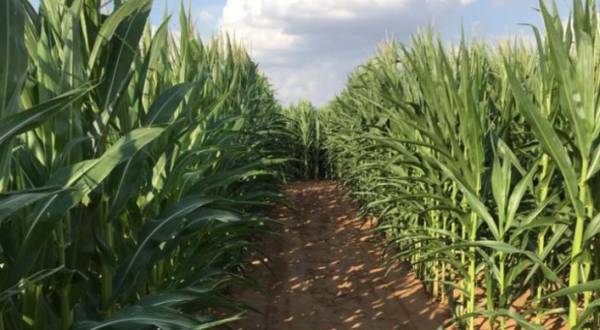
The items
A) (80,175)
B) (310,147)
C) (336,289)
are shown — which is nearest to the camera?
(80,175)

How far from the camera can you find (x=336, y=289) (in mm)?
4488

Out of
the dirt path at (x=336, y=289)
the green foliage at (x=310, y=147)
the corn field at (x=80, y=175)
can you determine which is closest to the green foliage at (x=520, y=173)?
the dirt path at (x=336, y=289)

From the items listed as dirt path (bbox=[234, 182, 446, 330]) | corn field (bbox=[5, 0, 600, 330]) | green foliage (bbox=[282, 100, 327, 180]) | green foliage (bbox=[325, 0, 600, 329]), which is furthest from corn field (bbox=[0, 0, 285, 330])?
green foliage (bbox=[282, 100, 327, 180])

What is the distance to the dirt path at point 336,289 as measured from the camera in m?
3.73

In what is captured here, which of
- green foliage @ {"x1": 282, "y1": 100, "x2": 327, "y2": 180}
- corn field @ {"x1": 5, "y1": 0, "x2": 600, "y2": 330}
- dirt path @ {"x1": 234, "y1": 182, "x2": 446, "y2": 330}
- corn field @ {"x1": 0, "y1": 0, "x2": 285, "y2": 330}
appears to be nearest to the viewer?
corn field @ {"x1": 0, "y1": 0, "x2": 285, "y2": 330}

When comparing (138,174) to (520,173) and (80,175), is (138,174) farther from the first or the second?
(520,173)

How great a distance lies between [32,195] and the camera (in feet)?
3.22

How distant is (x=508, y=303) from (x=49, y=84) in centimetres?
229

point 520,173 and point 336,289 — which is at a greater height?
point 520,173

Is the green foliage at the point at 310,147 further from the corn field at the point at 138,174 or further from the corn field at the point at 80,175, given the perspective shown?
the corn field at the point at 80,175

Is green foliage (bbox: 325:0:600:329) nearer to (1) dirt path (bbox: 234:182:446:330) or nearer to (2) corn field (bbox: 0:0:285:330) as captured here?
(1) dirt path (bbox: 234:182:446:330)

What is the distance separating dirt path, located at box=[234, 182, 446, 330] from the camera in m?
3.73

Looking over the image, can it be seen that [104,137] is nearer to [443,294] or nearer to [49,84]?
[49,84]

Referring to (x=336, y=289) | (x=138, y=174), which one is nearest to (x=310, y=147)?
(x=336, y=289)
